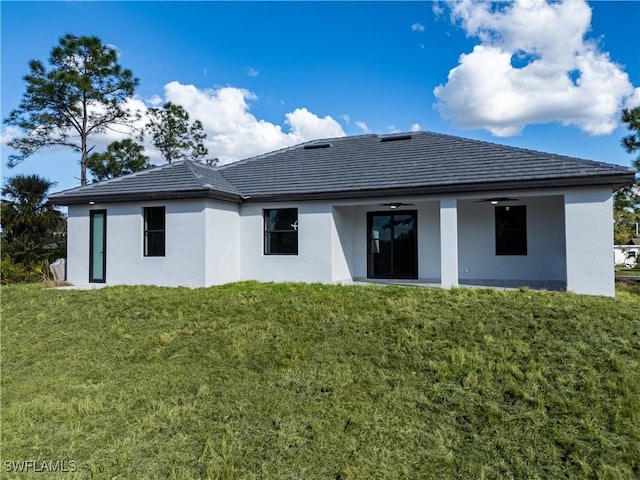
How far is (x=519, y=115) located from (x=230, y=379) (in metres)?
21.7

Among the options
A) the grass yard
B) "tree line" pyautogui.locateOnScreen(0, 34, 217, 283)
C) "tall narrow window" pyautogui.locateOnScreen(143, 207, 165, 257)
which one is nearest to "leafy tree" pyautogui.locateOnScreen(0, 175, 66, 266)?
Answer: "tree line" pyautogui.locateOnScreen(0, 34, 217, 283)

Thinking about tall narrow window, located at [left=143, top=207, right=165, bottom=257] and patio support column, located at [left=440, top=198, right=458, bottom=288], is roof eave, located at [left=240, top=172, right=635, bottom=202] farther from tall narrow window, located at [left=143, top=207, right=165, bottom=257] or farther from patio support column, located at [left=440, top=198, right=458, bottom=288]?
tall narrow window, located at [left=143, top=207, right=165, bottom=257]

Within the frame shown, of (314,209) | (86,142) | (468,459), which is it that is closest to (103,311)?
(314,209)

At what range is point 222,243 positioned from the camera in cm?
1236

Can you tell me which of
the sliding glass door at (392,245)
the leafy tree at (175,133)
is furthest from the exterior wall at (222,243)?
the leafy tree at (175,133)

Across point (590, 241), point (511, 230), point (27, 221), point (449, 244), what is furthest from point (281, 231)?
point (27, 221)

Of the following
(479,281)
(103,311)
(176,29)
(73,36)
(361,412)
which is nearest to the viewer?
(361,412)

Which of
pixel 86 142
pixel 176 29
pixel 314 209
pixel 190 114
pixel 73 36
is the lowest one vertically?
pixel 314 209

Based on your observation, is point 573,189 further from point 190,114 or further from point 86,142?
point 190,114

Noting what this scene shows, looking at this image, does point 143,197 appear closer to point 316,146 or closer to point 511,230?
point 316,146

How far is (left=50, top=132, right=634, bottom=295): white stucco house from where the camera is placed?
11383 millimetres

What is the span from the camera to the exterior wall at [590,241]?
929 cm

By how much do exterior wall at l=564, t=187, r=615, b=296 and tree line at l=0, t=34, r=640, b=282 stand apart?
887 centimetres

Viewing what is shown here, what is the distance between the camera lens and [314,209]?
12414 mm
